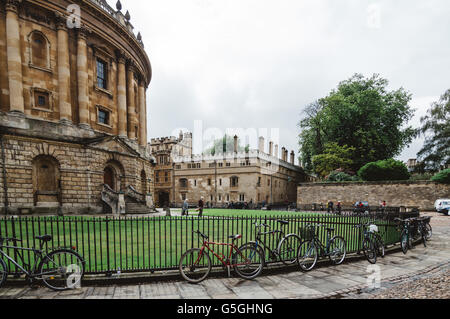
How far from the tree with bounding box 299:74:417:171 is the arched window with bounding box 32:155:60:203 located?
32.7m

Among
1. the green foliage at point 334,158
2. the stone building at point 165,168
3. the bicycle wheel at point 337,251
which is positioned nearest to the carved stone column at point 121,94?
the bicycle wheel at point 337,251

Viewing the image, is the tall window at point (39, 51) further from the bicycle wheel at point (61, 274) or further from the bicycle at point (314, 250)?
the bicycle at point (314, 250)

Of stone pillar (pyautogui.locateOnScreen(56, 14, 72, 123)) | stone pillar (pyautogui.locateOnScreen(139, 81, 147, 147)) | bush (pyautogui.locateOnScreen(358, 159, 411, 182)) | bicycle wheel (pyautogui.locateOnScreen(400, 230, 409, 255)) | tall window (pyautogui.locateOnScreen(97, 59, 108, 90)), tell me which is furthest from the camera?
bush (pyautogui.locateOnScreen(358, 159, 411, 182))

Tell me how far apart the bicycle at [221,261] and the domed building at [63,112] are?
13796mm

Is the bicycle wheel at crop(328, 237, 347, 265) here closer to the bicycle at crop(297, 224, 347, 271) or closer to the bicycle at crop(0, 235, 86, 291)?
the bicycle at crop(297, 224, 347, 271)

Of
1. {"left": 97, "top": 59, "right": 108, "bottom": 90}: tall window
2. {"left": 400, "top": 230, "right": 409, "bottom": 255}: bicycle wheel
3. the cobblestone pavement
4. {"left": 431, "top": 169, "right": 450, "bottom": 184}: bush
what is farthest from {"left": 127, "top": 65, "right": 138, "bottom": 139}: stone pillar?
{"left": 431, "top": 169, "right": 450, "bottom": 184}: bush

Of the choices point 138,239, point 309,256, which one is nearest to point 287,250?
point 309,256

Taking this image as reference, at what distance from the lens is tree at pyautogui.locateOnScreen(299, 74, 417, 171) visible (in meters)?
32.0

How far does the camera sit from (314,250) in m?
5.86

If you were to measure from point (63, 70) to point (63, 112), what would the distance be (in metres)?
3.17

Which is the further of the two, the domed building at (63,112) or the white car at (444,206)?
the white car at (444,206)

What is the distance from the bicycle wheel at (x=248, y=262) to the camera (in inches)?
198
